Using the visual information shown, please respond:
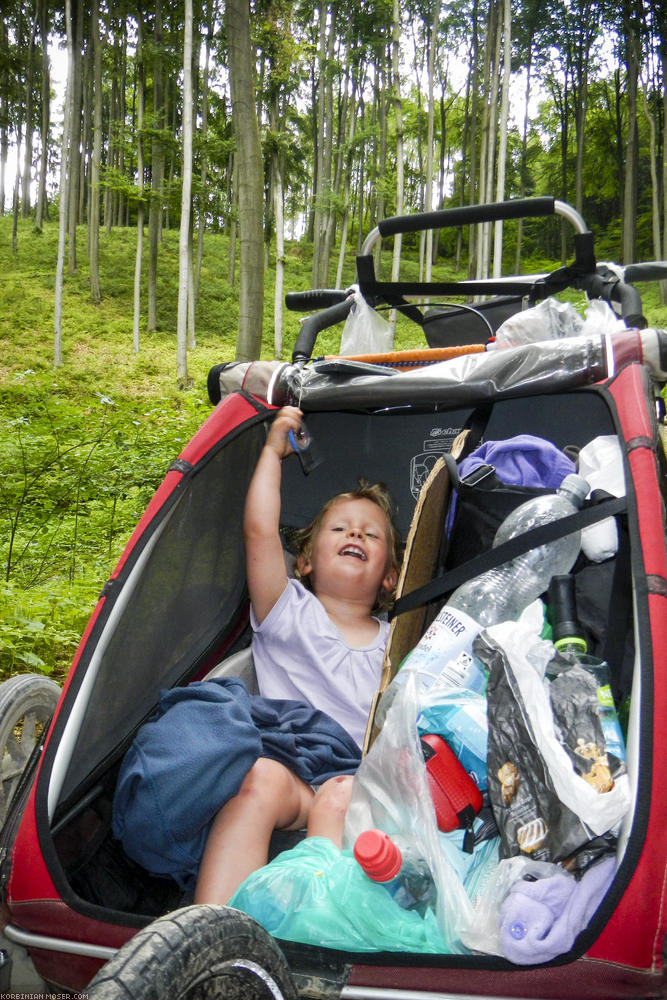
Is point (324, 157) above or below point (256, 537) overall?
above

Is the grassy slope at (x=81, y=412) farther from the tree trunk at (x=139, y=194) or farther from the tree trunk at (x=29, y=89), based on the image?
the tree trunk at (x=29, y=89)

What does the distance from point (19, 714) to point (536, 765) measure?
1.26 m

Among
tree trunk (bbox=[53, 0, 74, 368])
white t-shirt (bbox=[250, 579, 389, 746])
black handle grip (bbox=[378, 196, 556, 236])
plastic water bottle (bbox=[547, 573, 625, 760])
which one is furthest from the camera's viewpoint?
tree trunk (bbox=[53, 0, 74, 368])

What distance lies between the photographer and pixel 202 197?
59.3ft

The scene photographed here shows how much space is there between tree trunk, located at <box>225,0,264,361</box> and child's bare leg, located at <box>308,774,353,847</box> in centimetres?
769

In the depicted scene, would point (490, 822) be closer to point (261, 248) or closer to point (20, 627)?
point (20, 627)

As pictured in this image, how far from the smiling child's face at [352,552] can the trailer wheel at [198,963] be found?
4.18ft

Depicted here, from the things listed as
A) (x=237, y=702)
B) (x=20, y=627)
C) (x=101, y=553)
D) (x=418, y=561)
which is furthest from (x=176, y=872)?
(x=101, y=553)

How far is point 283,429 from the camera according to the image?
224 centimetres

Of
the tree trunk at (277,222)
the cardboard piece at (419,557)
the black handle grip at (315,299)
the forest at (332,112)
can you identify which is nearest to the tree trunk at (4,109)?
the forest at (332,112)

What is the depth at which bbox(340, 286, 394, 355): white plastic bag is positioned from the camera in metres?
3.00

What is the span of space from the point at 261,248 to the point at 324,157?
14.6m

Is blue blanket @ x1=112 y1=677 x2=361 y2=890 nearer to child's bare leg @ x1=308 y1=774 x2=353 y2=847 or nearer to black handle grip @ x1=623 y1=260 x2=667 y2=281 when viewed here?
child's bare leg @ x1=308 y1=774 x2=353 y2=847

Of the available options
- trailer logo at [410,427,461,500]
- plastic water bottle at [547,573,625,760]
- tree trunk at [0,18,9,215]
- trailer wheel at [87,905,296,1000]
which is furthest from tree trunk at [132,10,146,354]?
trailer wheel at [87,905,296,1000]
